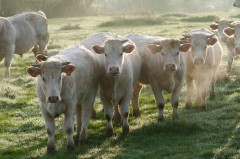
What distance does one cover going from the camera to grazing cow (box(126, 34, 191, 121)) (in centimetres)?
1058

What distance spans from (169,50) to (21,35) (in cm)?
919

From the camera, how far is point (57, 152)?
356 inches

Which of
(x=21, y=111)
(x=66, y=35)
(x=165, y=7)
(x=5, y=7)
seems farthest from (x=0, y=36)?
(x=165, y=7)

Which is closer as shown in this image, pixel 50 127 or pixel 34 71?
pixel 34 71

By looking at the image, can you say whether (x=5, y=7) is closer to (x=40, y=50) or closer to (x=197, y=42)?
(x=40, y=50)

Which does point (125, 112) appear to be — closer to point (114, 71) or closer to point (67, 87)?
point (114, 71)

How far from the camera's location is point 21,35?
18453mm

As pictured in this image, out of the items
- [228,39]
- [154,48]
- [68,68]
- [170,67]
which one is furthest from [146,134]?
[228,39]

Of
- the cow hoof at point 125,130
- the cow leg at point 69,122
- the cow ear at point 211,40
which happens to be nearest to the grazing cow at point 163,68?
the cow ear at point 211,40

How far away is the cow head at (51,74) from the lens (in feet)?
26.6

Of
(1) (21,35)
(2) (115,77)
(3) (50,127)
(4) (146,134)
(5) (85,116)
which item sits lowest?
(4) (146,134)

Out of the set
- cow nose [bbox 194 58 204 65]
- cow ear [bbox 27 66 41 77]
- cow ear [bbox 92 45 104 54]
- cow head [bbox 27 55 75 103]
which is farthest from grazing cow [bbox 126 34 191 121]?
cow ear [bbox 27 66 41 77]

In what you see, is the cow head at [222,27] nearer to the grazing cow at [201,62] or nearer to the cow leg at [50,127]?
the grazing cow at [201,62]

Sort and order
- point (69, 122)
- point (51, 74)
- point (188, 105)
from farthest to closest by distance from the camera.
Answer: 1. point (188, 105)
2. point (69, 122)
3. point (51, 74)
